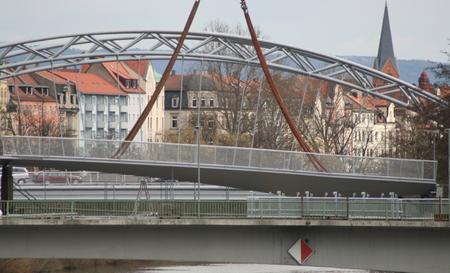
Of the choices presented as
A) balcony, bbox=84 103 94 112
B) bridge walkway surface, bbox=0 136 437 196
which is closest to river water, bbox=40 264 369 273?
bridge walkway surface, bbox=0 136 437 196

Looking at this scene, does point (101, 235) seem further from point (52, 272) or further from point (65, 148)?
point (52, 272)

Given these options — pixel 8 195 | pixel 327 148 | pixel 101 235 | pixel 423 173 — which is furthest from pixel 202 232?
pixel 327 148

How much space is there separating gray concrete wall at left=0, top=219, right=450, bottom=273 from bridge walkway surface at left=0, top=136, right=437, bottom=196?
1862 centimetres

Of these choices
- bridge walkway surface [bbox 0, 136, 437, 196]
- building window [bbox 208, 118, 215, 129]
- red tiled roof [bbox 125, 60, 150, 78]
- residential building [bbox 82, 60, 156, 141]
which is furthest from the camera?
residential building [bbox 82, 60, 156, 141]

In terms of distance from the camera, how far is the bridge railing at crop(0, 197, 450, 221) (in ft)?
197

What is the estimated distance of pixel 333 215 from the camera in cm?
5969

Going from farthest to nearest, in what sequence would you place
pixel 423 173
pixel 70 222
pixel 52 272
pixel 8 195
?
pixel 52 272 → pixel 423 173 → pixel 8 195 → pixel 70 222

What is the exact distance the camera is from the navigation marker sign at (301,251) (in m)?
57.8

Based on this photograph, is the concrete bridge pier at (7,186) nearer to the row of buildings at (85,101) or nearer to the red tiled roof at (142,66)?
the row of buildings at (85,101)

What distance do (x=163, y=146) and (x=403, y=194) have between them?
51.2 feet

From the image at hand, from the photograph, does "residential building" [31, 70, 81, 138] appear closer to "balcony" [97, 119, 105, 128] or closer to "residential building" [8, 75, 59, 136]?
"residential building" [8, 75, 59, 136]

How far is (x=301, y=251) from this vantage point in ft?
191

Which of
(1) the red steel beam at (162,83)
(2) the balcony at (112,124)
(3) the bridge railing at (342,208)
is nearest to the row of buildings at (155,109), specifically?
(2) the balcony at (112,124)

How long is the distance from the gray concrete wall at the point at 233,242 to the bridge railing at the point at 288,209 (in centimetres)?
104
